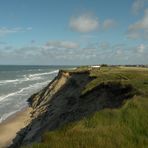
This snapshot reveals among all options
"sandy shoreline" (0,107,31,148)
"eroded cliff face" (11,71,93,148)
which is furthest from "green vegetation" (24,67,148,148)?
"sandy shoreline" (0,107,31,148)

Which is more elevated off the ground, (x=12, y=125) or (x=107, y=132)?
(x=107, y=132)

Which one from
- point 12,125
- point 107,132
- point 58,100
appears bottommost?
point 12,125

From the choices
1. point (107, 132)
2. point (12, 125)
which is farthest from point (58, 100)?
point (107, 132)

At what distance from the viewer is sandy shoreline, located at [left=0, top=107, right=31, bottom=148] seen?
38206 millimetres

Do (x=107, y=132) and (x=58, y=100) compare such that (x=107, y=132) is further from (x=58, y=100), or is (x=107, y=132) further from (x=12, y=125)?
(x=58, y=100)

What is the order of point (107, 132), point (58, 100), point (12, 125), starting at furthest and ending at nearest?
1. point (58, 100)
2. point (12, 125)
3. point (107, 132)

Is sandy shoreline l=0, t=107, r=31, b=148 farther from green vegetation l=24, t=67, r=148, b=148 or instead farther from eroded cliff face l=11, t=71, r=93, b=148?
green vegetation l=24, t=67, r=148, b=148

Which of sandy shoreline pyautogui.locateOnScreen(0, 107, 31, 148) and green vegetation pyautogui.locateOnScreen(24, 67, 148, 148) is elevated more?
green vegetation pyautogui.locateOnScreen(24, 67, 148, 148)

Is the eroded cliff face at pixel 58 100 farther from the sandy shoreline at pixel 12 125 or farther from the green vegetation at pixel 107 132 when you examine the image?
the green vegetation at pixel 107 132

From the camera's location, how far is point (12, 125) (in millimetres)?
44906

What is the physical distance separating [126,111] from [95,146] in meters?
4.52

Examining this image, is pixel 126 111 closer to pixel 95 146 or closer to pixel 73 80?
pixel 95 146

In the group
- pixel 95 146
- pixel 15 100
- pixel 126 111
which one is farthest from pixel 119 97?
pixel 15 100

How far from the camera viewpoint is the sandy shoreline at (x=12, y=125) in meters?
38.2
